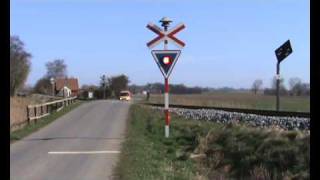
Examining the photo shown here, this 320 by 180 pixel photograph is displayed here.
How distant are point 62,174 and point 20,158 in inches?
128

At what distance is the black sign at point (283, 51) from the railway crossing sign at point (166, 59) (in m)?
7.70

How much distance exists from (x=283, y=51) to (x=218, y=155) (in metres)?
8.80

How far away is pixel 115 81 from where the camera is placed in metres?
118

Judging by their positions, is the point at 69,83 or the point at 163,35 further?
the point at 69,83

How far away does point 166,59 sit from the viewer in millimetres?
18094

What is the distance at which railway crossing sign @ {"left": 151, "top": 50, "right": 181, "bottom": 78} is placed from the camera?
59.0 ft

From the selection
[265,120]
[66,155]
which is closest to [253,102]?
[265,120]

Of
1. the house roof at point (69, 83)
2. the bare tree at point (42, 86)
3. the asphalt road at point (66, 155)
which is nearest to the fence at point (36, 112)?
the asphalt road at point (66, 155)

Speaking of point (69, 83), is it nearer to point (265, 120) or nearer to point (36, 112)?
point (36, 112)

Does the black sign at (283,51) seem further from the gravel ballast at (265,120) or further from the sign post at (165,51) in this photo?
the sign post at (165,51)

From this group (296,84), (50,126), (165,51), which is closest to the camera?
(165,51)

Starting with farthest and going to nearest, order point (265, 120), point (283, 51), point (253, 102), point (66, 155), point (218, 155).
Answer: point (253, 102) → point (283, 51) → point (265, 120) → point (218, 155) → point (66, 155)

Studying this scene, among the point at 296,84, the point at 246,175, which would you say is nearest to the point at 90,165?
the point at 246,175
